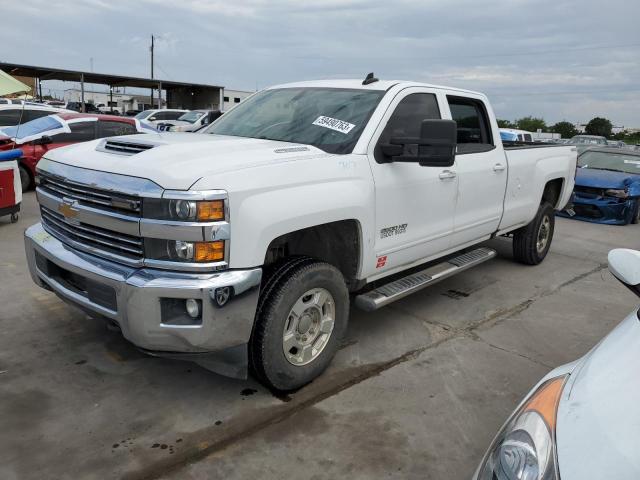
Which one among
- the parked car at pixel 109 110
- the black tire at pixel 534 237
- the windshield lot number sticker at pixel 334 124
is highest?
the windshield lot number sticker at pixel 334 124

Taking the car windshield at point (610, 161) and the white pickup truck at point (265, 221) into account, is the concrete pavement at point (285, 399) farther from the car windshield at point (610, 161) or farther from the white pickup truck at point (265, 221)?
the car windshield at point (610, 161)

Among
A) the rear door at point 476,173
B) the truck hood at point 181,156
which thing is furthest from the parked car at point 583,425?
the rear door at point 476,173

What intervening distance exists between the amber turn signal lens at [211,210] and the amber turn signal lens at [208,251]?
0.13 m

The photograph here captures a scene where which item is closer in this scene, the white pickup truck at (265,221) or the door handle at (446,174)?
the white pickup truck at (265,221)

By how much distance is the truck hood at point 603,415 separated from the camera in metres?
1.42

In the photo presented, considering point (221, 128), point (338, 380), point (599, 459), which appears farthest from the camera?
point (221, 128)

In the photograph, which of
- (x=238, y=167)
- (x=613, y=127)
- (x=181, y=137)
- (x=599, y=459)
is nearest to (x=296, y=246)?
(x=238, y=167)

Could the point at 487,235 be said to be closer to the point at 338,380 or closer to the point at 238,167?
the point at 338,380

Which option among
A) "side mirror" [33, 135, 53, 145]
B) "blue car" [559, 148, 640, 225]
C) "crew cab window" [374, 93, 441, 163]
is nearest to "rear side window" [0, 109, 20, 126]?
"side mirror" [33, 135, 53, 145]

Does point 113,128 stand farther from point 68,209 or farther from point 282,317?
point 282,317

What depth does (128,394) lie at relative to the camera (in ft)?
11.0

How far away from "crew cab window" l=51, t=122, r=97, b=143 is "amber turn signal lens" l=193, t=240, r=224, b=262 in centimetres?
844

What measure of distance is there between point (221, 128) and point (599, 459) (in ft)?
12.3

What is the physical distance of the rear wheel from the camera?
9703mm
